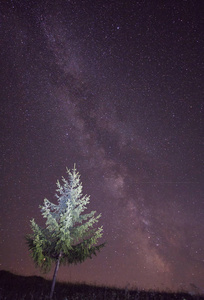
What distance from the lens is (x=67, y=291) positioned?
390 inches

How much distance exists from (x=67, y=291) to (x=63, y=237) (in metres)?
3.13

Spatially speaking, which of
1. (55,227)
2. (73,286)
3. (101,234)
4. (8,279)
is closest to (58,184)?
(55,227)

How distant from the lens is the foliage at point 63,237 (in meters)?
9.42

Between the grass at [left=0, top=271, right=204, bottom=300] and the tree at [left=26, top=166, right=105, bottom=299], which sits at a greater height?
the tree at [left=26, top=166, right=105, bottom=299]

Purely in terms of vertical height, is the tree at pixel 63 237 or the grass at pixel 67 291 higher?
the tree at pixel 63 237

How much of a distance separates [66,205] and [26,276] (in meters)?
6.49

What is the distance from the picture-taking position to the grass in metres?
9.05

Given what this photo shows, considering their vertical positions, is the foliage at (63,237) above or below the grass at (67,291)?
above

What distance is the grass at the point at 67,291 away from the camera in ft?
29.7

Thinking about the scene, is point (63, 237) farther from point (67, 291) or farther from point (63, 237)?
point (67, 291)

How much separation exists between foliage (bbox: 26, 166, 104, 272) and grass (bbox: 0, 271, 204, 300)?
4.50ft

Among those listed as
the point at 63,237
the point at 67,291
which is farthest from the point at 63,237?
the point at 67,291

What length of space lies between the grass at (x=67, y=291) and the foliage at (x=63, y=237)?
1372 millimetres

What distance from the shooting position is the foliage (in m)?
9.42
